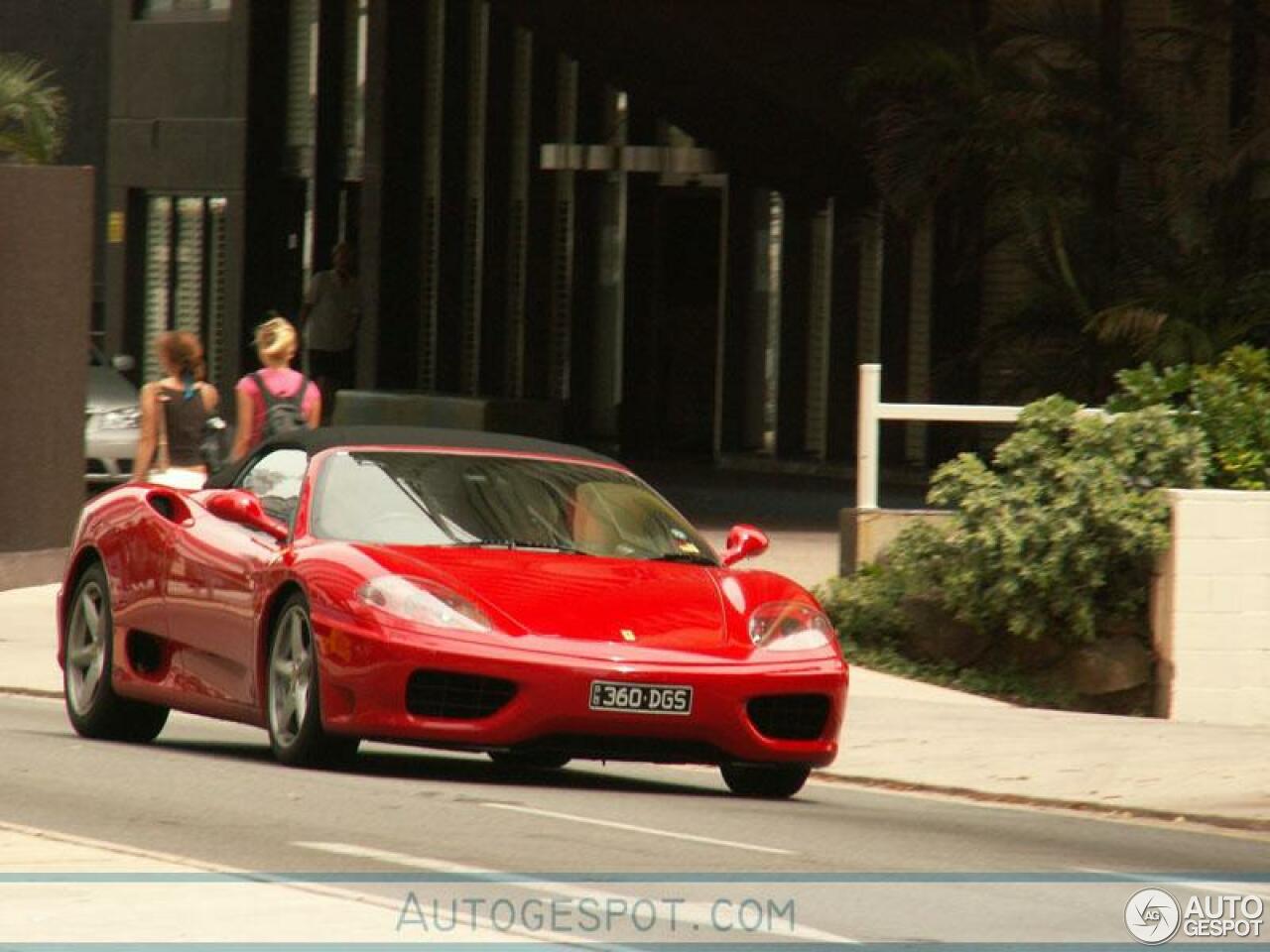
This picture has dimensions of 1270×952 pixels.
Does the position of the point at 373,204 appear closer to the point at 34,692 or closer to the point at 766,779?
the point at 34,692

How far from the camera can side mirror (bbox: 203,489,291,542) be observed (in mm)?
11750

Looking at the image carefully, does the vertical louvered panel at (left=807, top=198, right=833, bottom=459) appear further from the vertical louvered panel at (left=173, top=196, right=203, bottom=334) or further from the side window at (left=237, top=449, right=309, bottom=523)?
the side window at (left=237, top=449, right=309, bottom=523)

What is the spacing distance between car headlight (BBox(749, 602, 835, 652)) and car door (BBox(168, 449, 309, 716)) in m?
1.77

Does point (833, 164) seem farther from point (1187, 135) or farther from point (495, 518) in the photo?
point (495, 518)

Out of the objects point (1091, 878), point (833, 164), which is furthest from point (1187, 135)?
point (1091, 878)

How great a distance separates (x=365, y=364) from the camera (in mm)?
34812

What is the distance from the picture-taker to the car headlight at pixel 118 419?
2622cm

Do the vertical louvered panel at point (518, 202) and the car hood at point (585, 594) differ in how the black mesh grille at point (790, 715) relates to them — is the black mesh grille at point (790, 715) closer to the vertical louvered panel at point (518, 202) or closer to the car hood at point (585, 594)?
the car hood at point (585, 594)

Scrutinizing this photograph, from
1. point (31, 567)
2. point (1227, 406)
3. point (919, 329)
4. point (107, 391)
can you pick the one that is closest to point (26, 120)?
point (107, 391)

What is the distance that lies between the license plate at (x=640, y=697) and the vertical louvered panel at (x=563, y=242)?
74.5 ft

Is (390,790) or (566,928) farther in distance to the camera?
(390,790)

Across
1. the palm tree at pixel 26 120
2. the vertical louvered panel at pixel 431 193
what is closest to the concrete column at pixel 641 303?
the vertical louvered panel at pixel 431 193

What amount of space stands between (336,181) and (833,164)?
10.3 meters

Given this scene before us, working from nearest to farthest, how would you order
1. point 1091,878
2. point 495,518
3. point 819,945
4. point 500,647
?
1. point 819,945
2. point 1091,878
3. point 500,647
4. point 495,518
